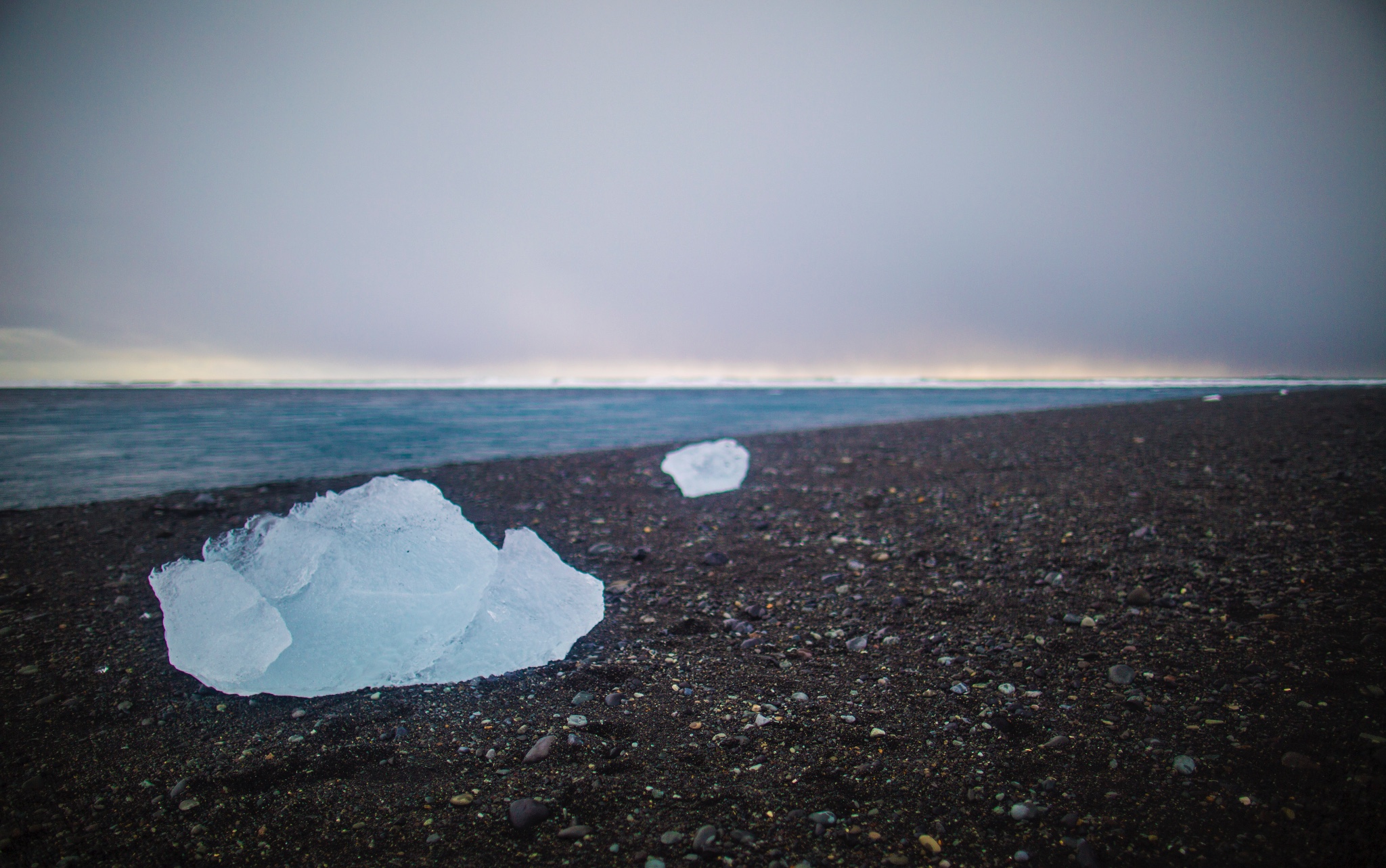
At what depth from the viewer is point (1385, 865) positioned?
201cm

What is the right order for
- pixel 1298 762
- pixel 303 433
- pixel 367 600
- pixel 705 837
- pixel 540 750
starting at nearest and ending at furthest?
pixel 705 837
pixel 1298 762
pixel 540 750
pixel 367 600
pixel 303 433

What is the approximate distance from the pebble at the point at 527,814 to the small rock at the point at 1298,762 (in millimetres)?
3224

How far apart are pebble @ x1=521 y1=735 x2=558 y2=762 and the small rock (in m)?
3.32

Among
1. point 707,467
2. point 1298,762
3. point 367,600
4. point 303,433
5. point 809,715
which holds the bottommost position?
point 809,715

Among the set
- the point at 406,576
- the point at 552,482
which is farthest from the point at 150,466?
the point at 406,576

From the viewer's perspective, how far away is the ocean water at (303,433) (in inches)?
352

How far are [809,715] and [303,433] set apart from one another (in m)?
16.5

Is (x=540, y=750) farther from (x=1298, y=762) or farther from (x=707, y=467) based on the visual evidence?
(x=707, y=467)

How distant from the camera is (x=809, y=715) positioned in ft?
10.1

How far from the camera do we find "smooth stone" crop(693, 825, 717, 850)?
221cm

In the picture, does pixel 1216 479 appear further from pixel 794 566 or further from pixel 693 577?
pixel 693 577

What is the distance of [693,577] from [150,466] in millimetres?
10387

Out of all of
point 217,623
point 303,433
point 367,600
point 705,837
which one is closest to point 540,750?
point 705,837

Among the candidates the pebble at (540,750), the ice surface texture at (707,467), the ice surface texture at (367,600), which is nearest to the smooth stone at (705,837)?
the pebble at (540,750)
